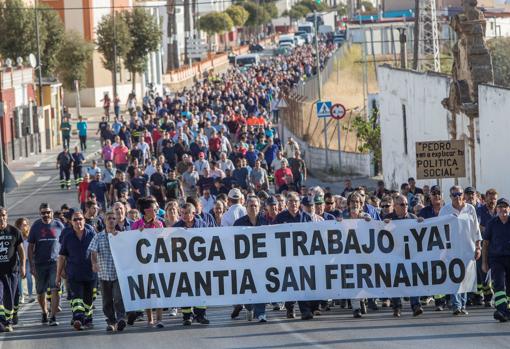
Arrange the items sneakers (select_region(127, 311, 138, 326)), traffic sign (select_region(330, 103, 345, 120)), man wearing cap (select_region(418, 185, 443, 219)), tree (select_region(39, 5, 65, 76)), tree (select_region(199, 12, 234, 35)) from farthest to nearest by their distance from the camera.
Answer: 1. tree (select_region(199, 12, 234, 35))
2. tree (select_region(39, 5, 65, 76))
3. traffic sign (select_region(330, 103, 345, 120))
4. man wearing cap (select_region(418, 185, 443, 219))
5. sneakers (select_region(127, 311, 138, 326))

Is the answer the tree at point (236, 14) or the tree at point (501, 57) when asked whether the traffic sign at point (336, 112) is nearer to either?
the tree at point (501, 57)

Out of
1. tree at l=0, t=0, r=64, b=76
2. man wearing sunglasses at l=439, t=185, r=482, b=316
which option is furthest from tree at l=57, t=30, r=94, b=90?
man wearing sunglasses at l=439, t=185, r=482, b=316

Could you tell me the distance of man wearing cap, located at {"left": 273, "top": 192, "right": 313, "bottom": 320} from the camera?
1798cm

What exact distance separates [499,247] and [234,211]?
4.95 m

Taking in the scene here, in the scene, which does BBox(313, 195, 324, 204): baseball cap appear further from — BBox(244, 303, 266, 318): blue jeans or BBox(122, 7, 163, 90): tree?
BBox(122, 7, 163, 90): tree

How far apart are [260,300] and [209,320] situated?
0.85 m

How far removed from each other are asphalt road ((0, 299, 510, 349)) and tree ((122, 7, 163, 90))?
70.7m

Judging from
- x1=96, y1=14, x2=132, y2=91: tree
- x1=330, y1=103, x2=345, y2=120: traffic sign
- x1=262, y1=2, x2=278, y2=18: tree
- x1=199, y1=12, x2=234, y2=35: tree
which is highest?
x1=262, y1=2, x2=278, y2=18: tree

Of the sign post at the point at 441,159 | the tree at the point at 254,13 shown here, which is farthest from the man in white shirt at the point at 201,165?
the tree at the point at 254,13

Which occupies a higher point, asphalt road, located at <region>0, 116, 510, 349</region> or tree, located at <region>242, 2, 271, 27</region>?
tree, located at <region>242, 2, 271, 27</region>

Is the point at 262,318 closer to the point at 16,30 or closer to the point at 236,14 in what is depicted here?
the point at 16,30

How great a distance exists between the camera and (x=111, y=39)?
84875 millimetres

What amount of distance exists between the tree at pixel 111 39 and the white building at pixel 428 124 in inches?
1758

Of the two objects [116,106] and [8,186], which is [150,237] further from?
[116,106]
